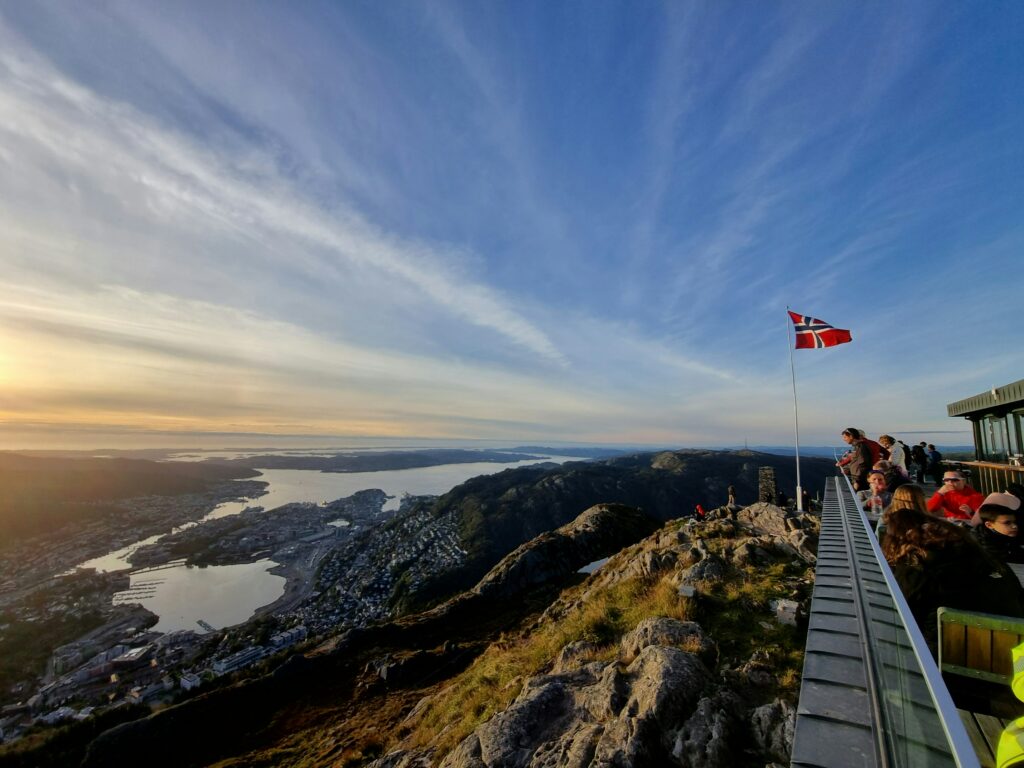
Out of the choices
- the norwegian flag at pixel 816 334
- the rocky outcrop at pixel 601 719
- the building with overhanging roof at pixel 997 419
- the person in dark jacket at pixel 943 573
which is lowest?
the rocky outcrop at pixel 601 719

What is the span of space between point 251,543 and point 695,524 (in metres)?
155

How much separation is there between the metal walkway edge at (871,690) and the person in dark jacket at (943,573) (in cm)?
28

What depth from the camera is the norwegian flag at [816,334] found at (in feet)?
59.9

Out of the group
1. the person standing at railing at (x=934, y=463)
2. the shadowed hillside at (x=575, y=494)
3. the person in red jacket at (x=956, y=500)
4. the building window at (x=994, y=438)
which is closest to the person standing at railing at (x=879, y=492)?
the person in red jacket at (x=956, y=500)

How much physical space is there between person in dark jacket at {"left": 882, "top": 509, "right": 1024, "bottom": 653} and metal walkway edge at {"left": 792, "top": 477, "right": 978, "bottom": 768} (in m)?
0.28

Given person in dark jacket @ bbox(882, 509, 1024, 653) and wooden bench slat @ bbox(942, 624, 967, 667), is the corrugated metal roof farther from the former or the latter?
wooden bench slat @ bbox(942, 624, 967, 667)

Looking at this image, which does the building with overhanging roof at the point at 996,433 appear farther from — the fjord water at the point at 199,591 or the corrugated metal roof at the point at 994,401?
the fjord water at the point at 199,591

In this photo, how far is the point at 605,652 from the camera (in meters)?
9.27

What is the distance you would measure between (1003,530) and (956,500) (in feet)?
8.25

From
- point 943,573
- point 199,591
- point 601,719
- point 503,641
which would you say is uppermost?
point 943,573

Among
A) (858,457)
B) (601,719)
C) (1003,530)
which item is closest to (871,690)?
(601,719)

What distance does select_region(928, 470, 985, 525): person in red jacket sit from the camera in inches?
336

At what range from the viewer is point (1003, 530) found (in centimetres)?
666

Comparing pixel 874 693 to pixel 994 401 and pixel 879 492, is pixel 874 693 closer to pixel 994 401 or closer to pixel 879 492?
pixel 879 492
